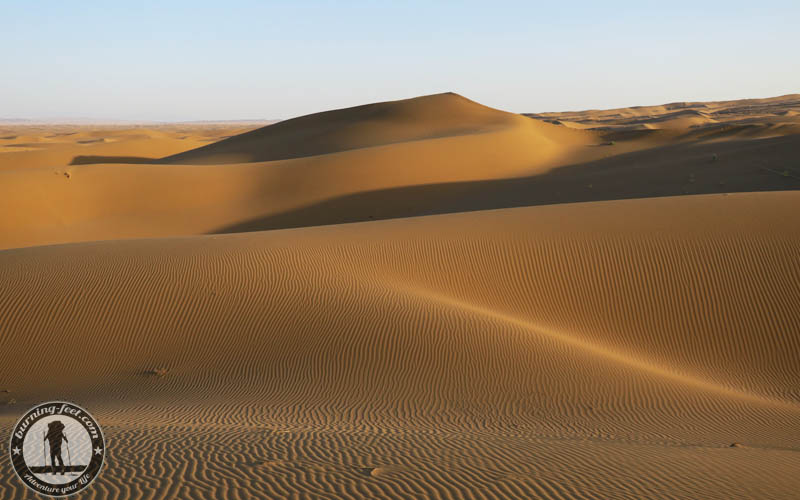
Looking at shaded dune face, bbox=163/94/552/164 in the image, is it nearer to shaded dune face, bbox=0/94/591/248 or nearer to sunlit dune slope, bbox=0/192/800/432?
shaded dune face, bbox=0/94/591/248

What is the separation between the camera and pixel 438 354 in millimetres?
8906

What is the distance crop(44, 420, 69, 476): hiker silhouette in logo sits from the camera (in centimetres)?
465

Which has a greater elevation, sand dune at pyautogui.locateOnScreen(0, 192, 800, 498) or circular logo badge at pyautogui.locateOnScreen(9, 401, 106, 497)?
circular logo badge at pyautogui.locateOnScreen(9, 401, 106, 497)

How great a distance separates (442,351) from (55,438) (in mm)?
4946

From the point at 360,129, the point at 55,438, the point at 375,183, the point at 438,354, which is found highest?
the point at 360,129

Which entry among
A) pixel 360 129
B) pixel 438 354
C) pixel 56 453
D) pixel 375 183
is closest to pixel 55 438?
pixel 56 453

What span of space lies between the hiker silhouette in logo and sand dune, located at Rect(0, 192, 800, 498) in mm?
400

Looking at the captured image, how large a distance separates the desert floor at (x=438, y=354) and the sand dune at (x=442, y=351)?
3 centimetres

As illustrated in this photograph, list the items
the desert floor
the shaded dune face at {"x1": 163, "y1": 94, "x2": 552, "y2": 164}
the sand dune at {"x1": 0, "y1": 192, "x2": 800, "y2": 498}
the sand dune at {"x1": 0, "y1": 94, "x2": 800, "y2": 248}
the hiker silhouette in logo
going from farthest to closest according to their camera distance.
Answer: the shaded dune face at {"x1": 163, "y1": 94, "x2": 552, "y2": 164}, the sand dune at {"x1": 0, "y1": 94, "x2": 800, "y2": 248}, the sand dune at {"x1": 0, "y1": 192, "x2": 800, "y2": 498}, the desert floor, the hiker silhouette in logo

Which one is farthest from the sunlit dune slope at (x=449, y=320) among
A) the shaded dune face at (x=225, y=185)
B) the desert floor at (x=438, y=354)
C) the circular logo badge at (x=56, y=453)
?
the shaded dune face at (x=225, y=185)

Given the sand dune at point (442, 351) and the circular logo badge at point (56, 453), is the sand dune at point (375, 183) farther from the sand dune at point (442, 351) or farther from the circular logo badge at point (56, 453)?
the circular logo badge at point (56, 453)

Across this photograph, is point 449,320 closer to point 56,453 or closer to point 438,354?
point 438,354

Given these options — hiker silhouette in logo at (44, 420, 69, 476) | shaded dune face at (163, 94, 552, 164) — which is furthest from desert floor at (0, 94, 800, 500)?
shaded dune face at (163, 94, 552, 164)

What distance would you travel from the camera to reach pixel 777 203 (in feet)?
46.9
